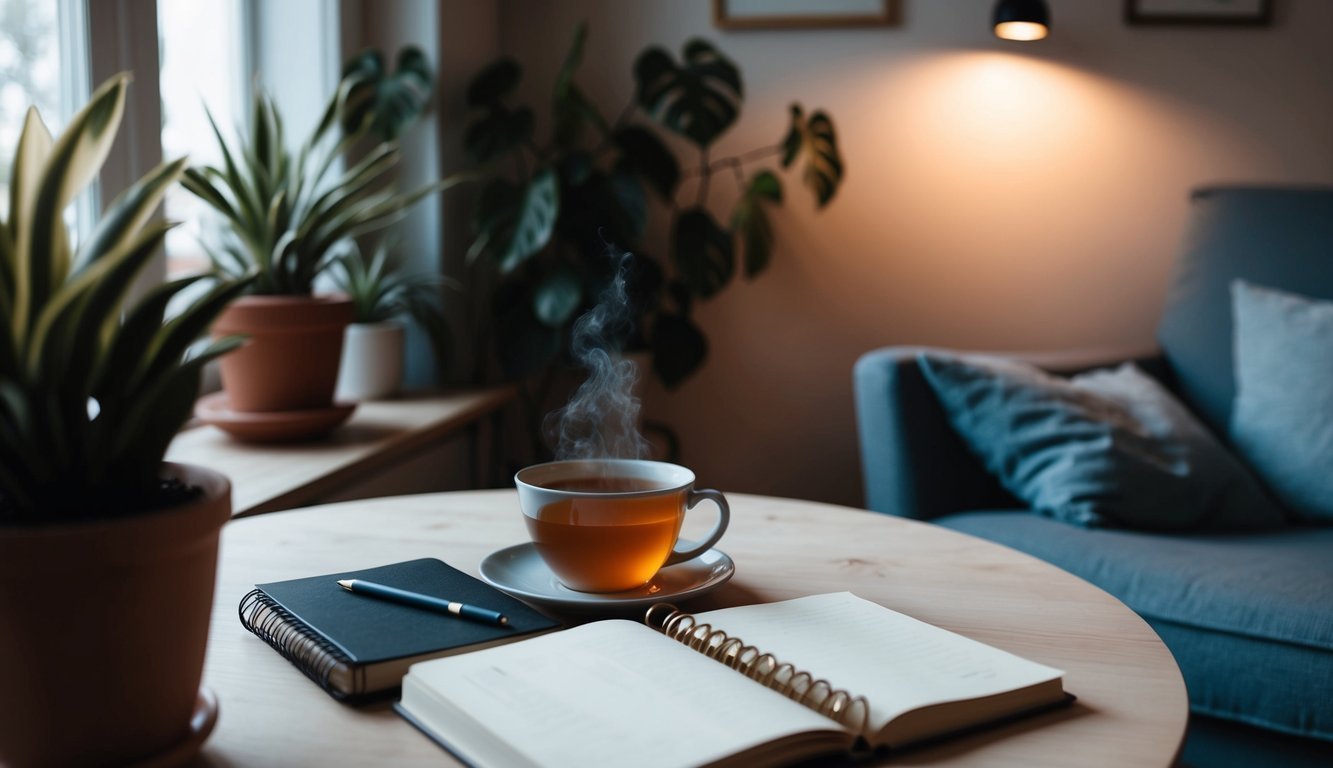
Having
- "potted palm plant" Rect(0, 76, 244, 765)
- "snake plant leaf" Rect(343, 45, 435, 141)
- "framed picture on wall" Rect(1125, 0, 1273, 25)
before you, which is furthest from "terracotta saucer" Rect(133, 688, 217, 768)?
"framed picture on wall" Rect(1125, 0, 1273, 25)

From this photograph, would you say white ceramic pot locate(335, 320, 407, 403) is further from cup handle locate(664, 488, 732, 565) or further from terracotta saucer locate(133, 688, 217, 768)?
terracotta saucer locate(133, 688, 217, 768)

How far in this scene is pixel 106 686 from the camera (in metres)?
0.52

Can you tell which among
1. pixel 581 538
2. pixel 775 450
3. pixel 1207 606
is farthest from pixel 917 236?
pixel 581 538

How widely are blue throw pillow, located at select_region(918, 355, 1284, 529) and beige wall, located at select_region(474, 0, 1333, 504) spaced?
82 cm

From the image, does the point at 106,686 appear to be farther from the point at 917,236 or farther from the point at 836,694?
the point at 917,236

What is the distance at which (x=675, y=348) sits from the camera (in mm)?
2420

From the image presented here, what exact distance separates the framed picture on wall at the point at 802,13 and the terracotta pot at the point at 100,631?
2.23 meters

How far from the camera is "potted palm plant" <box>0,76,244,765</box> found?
1.64 feet

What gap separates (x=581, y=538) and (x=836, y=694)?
241 millimetres

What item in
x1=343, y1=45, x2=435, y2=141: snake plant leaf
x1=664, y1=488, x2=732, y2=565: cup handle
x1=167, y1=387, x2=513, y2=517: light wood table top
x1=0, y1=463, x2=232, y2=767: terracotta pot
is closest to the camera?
x1=0, y1=463, x2=232, y2=767: terracotta pot

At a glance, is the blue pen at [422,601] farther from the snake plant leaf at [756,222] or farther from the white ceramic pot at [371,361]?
the snake plant leaf at [756,222]

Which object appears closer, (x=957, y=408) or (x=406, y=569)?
(x=406, y=569)

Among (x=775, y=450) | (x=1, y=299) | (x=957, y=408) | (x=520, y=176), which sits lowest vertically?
(x=775, y=450)

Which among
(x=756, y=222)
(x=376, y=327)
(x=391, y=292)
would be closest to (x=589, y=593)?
(x=376, y=327)
